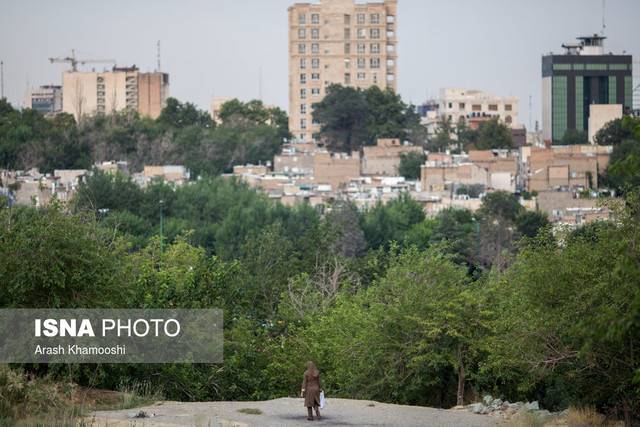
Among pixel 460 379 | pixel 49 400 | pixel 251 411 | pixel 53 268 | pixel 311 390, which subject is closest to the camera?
pixel 311 390

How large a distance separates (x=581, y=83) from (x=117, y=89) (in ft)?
81.5

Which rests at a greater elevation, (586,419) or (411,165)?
(411,165)

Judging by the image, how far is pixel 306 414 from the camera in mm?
22062

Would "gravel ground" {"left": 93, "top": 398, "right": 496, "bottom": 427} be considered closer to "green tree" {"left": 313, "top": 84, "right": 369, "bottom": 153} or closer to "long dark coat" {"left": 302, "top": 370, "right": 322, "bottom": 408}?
"long dark coat" {"left": 302, "top": 370, "right": 322, "bottom": 408}

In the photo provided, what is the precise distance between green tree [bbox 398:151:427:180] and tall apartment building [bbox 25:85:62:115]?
4914 cm

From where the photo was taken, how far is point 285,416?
71.9ft

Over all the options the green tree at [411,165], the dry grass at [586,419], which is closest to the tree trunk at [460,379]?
the dry grass at [586,419]

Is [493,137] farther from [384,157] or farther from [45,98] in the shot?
[45,98]

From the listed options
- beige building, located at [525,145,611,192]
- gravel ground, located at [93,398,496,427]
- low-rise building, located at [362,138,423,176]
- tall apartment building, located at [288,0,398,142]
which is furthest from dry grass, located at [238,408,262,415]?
tall apartment building, located at [288,0,398,142]

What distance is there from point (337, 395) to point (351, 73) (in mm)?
92402

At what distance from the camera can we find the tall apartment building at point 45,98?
13538cm

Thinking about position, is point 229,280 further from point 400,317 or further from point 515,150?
point 515,150

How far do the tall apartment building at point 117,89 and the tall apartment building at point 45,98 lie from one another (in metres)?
12.2

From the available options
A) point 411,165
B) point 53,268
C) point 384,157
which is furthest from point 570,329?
point 384,157
